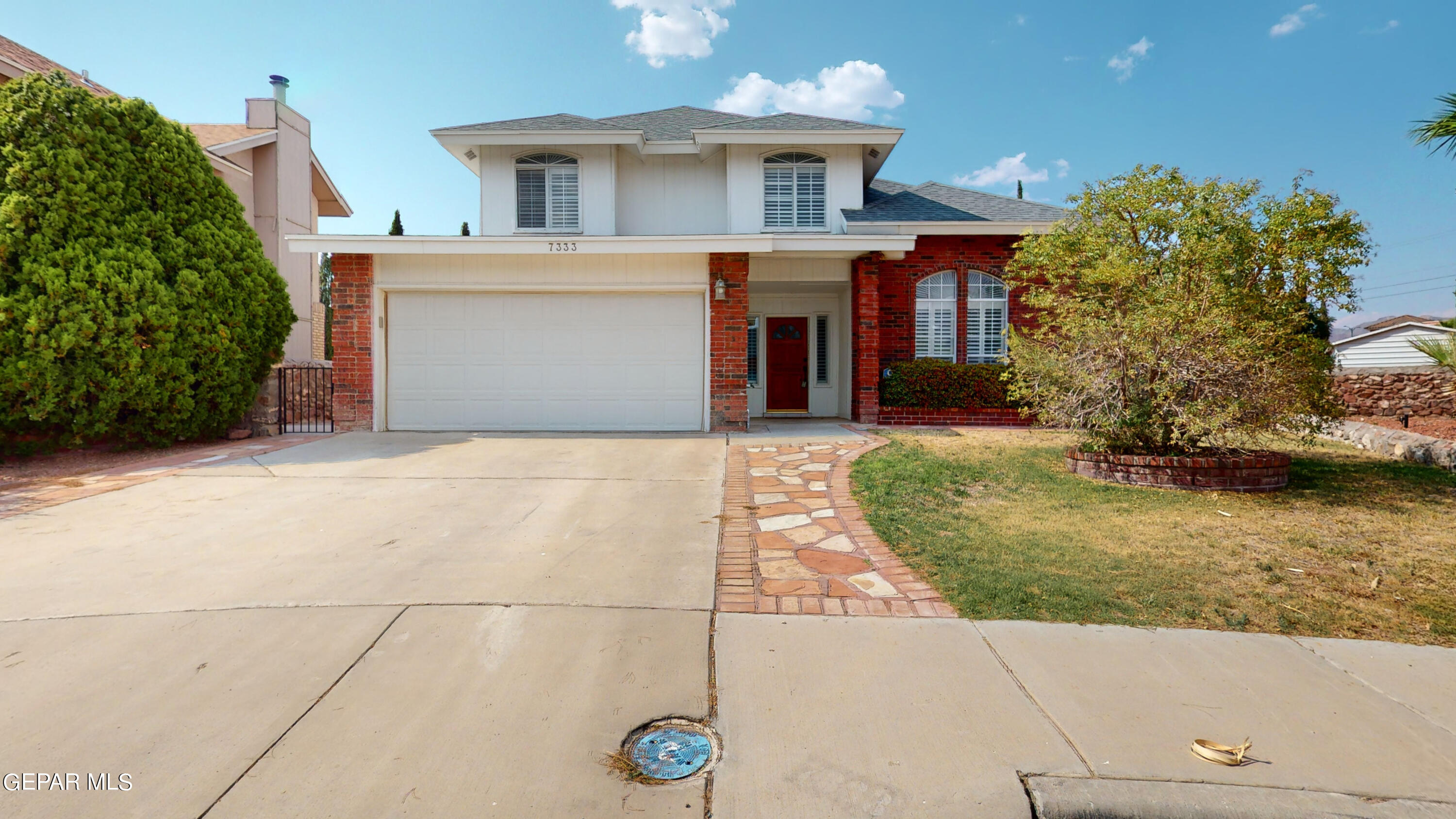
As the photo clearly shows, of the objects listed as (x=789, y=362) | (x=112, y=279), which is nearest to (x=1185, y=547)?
(x=789, y=362)

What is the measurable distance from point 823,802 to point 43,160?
1061cm

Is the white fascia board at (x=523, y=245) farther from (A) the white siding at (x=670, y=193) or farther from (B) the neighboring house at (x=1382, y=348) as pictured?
(B) the neighboring house at (x=1382, y=348)

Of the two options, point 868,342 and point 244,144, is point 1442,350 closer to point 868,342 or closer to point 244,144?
point 868,342

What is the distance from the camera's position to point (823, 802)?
2068 millimetres

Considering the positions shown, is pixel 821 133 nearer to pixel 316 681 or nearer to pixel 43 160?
pixel 43 160

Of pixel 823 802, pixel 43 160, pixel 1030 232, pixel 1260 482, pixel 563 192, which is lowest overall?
pixel 823 802

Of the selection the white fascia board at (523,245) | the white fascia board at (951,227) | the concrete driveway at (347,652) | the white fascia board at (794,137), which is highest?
the white fascia board at (794,137)

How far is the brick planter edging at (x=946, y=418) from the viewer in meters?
11.5

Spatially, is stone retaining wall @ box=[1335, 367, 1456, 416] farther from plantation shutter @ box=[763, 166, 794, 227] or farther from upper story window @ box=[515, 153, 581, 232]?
upper story window @ box=[515, 153, 581, 232]

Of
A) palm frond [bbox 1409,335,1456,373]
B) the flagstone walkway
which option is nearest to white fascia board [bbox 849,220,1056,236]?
palm frond [bbox 1409,335,1456,373]

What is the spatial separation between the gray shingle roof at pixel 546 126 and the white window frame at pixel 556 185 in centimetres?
51

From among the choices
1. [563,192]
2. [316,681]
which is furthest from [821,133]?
[316,681]

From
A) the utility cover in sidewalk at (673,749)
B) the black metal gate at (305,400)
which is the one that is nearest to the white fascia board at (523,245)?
the black metal gate at (305,400)

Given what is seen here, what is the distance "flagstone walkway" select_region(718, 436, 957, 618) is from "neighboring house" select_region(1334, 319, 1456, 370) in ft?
87.0
